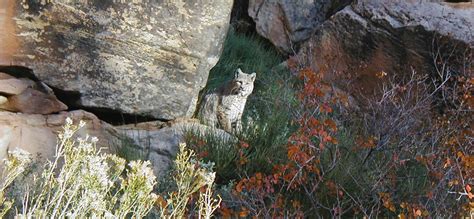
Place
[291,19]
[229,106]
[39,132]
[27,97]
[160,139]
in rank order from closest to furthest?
[39,132], [27,97], [160,139], [229,106], [291,19]

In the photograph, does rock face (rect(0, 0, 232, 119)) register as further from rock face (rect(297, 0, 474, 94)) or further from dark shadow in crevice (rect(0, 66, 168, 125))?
rock face (rect(297, 0, 474, 94))

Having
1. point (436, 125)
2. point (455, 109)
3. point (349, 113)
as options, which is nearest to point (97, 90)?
point (349, 113)

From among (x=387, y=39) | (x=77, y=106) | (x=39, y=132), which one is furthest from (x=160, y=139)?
(x=387, y=39)

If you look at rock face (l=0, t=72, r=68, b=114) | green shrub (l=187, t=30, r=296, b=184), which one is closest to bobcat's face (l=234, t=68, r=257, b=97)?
green shrub (l=187, t=30, r=296, b=184)

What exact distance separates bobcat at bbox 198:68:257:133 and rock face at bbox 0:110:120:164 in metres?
0.97

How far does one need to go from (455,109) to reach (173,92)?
2833 mm

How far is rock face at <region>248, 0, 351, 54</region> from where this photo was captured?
8291 mm

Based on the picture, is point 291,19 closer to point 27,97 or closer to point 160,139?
point 160,139

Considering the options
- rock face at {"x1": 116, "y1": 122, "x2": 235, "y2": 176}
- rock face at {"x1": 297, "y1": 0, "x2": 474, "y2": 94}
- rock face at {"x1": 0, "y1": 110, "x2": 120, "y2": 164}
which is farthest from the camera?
rock face at {"x1": 297, "y1": 0, "x2": 474, "y2": 94}

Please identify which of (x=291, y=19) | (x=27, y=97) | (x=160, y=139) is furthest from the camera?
(x=291, y=19)

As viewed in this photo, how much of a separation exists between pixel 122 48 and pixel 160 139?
82 cm

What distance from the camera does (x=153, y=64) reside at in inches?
218

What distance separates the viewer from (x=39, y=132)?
500 centimetres

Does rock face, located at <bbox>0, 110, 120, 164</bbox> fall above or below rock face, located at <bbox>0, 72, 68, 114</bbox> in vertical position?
below
